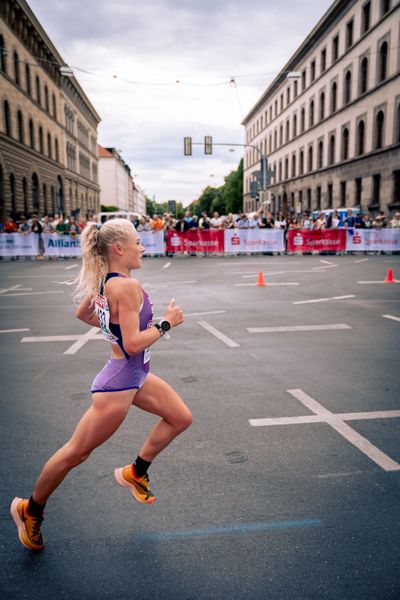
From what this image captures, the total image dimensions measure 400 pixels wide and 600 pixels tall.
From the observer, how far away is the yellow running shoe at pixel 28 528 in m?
2.61

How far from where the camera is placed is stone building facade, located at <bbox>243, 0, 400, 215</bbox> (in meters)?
33.7

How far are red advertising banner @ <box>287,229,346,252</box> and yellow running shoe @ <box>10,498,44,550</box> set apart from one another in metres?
22.8

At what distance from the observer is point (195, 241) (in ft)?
80.1

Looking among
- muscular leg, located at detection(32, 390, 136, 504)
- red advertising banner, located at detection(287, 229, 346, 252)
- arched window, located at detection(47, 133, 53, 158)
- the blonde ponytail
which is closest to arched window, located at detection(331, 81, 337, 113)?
red advertising banner, located at detection(287, 229, 346, 252)

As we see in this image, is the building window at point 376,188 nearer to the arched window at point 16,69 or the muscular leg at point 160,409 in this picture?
the arched window at point 16,69

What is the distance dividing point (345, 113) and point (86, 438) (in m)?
44.3

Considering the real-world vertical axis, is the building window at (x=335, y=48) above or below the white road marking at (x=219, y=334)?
above

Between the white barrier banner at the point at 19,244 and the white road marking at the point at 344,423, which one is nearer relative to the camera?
the white road marking at the point at 344,423

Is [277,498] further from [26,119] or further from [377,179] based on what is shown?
[26,119]

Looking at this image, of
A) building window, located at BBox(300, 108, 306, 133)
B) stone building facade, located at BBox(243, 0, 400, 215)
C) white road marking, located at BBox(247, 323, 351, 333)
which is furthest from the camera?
building window, located at BBox(300, 108, 306, 133)

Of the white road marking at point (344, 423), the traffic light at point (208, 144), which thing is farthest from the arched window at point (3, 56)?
the white road marking at point (344, 423)

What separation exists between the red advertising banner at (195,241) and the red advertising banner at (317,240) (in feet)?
11.3

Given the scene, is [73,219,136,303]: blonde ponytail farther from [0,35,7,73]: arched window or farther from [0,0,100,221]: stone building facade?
[0,35,7,73]: arched window

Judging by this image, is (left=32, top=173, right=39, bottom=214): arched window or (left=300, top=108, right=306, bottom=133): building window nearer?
(left=32, top=173, right=39, bottom=214): arched window
